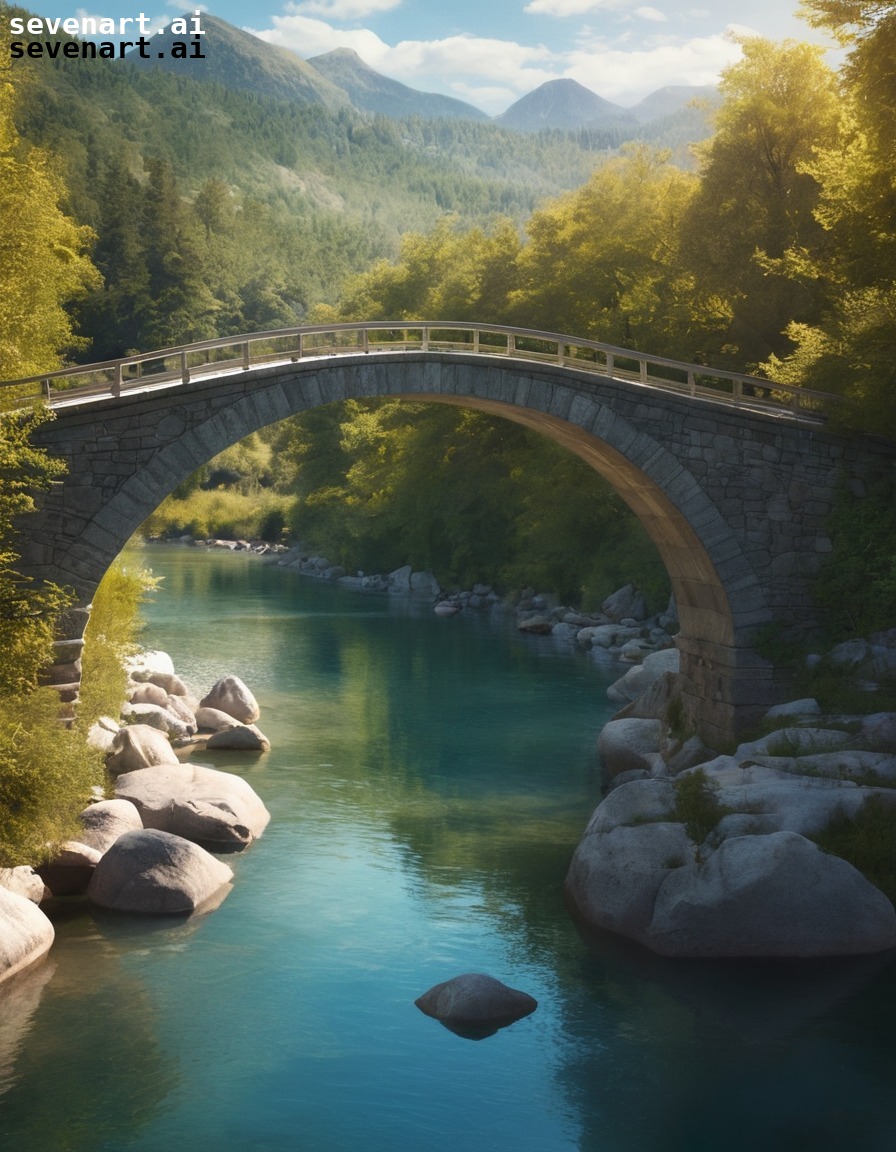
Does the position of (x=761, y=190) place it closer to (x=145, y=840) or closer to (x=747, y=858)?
(x=747, y=858)

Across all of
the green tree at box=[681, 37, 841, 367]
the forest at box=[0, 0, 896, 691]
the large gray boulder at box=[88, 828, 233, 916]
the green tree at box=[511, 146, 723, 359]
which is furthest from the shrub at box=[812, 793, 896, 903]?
the green tree at box=[511, 146, 723, 359]

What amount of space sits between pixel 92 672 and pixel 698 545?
10355 mm

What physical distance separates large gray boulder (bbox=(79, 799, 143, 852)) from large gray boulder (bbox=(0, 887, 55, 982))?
2.24 m

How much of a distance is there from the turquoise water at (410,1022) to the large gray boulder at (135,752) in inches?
81.2

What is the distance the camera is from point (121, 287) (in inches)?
3110

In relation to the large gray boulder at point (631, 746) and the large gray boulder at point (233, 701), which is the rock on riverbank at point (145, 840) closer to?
the large gray boulder at point (233, 701)

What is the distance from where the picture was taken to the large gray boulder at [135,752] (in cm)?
2012

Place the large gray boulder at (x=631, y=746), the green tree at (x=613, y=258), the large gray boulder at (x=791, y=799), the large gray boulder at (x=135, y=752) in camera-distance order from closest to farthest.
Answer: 1. the large gray boulder at (x=791, y=799)
2. the large gray boulder at (x=135, y=752)
3. the large gray boulder at (x=631, y=746)
4. the green tree at (x=613, y=258)

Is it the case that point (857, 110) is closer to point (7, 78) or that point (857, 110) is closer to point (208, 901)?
point (7, 78)

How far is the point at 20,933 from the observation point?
45.0ft

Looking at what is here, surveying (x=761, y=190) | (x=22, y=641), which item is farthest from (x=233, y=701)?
(x=761, y=190)

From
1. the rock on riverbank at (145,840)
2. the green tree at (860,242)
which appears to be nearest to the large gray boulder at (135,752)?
the rock on riverbank at (145,840)

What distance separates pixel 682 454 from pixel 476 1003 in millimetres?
11457

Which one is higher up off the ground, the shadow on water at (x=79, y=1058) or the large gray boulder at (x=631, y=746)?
the large gray boulder at (x=631, y=746)
